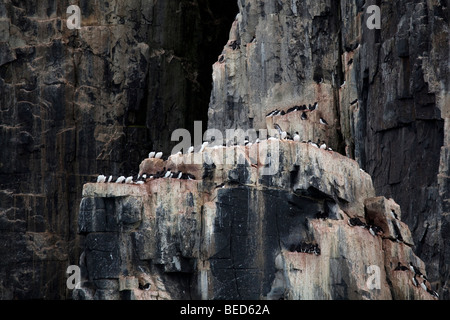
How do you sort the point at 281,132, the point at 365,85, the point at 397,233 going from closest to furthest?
the point at 397,233, the point at 281,132, the point at 365,85

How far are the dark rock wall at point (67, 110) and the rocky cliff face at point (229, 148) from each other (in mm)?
75

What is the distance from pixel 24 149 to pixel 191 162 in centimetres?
2029

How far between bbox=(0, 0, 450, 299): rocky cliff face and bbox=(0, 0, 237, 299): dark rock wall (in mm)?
75

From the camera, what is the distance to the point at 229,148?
59781 mm

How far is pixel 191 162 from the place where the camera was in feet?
197

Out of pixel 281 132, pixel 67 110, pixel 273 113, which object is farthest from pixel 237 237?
pixel 67 110

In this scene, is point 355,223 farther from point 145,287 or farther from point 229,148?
point 145,287

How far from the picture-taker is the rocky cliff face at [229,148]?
2302 inches

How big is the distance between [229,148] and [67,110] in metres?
20.9

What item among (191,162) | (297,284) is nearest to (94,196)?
(191,162)

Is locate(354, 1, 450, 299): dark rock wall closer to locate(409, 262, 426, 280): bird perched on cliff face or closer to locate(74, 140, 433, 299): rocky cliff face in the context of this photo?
locate(409, 262, 426, 280): bird perched on cliff face

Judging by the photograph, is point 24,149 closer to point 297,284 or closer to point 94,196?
point 94,196

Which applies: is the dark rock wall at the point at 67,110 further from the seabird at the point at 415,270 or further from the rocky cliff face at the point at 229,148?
the seabird at the point at 415,270

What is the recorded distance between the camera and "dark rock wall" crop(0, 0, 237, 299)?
77.2 meters
